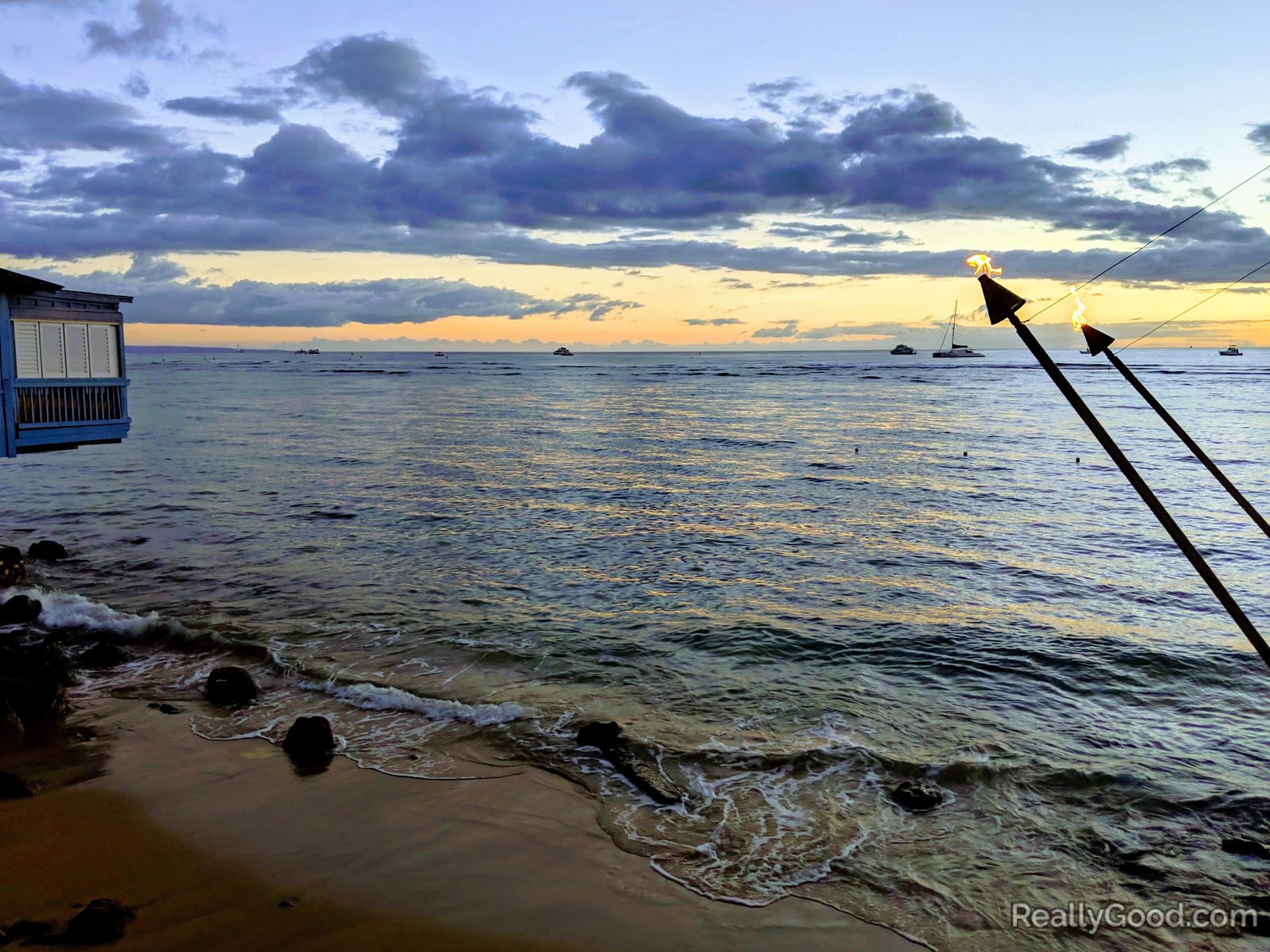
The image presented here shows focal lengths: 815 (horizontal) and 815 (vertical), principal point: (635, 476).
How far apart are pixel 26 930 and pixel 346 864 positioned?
2.56 metres

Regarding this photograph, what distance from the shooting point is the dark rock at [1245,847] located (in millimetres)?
8891

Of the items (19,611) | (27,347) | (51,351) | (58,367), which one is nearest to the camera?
(19,611)

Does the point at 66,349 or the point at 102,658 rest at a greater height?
the point at 66,349

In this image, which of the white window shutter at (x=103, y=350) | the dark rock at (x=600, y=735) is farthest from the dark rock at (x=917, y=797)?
the white window shutter at (x=103, y=350)

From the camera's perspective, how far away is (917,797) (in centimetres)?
983

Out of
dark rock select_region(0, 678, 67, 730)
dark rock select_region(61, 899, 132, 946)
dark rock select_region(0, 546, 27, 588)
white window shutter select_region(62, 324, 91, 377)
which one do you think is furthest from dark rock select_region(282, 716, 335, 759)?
white window shutter select_region(62, 324, 91, 377)

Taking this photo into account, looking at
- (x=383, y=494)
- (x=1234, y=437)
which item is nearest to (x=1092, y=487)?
(x=1234, y=437)

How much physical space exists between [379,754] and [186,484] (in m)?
27.5

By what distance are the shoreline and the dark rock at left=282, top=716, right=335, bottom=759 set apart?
33cm

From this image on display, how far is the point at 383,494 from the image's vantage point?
105 ft

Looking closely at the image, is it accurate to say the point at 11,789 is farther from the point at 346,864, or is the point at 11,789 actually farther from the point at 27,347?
the point at 27,347

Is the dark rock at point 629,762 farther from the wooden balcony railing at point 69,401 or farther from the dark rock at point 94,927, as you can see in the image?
the wooden balcony railing at point 69,401

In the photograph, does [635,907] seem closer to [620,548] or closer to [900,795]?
[900,795]

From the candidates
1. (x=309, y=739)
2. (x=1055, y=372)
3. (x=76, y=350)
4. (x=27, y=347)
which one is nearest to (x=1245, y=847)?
(x=1055, y=372)
